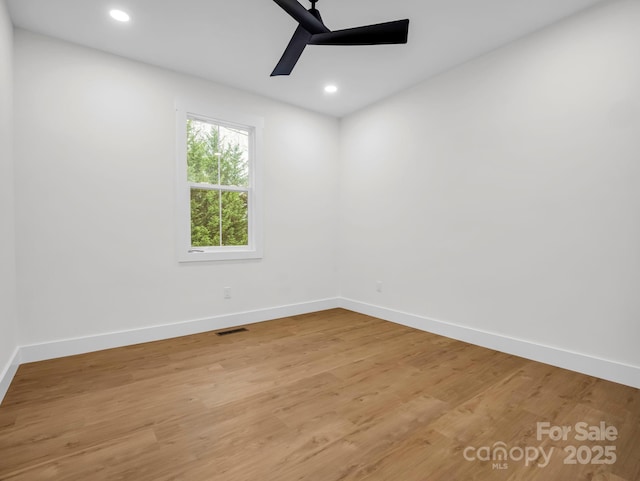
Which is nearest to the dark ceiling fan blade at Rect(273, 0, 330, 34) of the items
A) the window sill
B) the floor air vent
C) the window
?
the window

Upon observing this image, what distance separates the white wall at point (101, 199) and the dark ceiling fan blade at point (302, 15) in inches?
72.6

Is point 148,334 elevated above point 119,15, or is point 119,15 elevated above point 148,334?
point 119,15

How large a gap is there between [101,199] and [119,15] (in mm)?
1486

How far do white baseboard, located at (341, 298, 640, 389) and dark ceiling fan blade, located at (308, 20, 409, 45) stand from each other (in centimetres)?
260

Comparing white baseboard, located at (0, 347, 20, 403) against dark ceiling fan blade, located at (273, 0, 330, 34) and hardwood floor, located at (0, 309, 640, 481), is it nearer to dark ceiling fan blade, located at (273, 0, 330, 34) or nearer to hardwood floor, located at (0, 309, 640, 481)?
hardwood floor, located at (0, 309, 640, 481)

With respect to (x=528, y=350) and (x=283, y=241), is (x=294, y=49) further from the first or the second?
(x=528, y=350)

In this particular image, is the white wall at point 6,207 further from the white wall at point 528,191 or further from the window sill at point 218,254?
the white wall at point 528,191

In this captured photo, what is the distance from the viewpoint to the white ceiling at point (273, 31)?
2348mm

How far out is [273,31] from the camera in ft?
8.66

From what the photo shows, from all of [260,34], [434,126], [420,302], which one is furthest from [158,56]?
[420,302]

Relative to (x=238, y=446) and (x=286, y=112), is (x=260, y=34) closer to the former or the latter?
(x=286, y=112)

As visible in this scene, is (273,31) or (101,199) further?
(101,199)

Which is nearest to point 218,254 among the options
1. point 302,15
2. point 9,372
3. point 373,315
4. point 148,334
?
point 148,334

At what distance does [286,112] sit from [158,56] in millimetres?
1536
